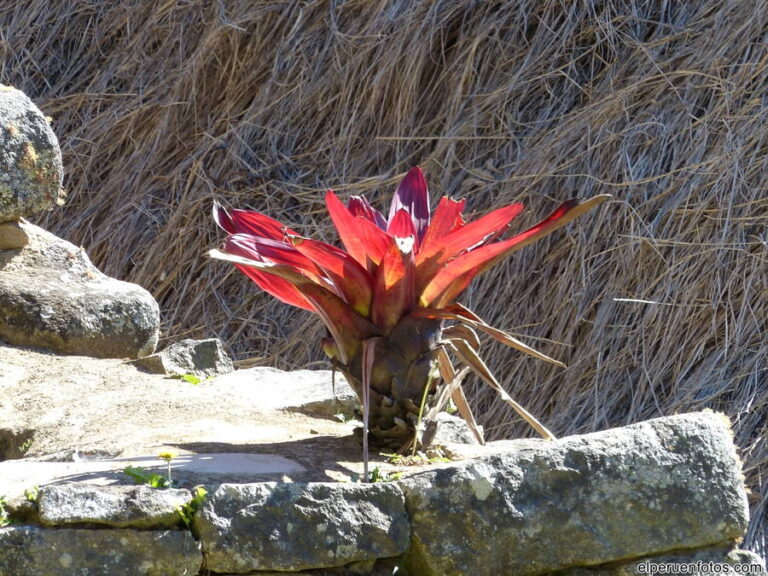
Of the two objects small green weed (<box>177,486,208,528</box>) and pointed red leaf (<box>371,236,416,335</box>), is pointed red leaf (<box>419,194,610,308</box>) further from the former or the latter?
small green weed (<box>177,486,208,528</box>)

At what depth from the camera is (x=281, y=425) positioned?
1.94 meters

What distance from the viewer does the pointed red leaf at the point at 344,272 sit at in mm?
1594

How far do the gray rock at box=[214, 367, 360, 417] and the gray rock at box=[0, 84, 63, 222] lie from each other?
67 centimetres

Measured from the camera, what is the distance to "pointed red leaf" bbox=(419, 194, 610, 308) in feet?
5.32

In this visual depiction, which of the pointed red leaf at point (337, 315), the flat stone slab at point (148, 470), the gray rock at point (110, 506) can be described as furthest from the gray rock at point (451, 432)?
the gray rock at point (110, 506)

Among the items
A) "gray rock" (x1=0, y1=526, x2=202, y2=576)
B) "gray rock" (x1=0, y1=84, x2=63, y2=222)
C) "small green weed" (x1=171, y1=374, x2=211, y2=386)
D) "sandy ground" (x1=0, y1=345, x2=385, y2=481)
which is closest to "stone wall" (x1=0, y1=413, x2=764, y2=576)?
"gray rock" (x1=0, y1=526, x2=202, y2=576)

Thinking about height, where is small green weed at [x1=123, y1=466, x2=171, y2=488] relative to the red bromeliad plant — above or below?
below

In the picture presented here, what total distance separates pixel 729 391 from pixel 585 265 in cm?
65

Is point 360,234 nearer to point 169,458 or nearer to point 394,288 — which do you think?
point 394,288

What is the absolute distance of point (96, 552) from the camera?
52.4 inches

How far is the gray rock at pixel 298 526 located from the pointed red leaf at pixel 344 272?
331 millimetres

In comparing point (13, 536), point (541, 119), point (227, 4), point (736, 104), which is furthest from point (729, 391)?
point (227, 4)

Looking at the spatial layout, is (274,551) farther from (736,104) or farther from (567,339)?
(736,104)

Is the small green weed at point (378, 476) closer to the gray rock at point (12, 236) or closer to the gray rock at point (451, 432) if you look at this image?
the gray rock at point (451, 432)
